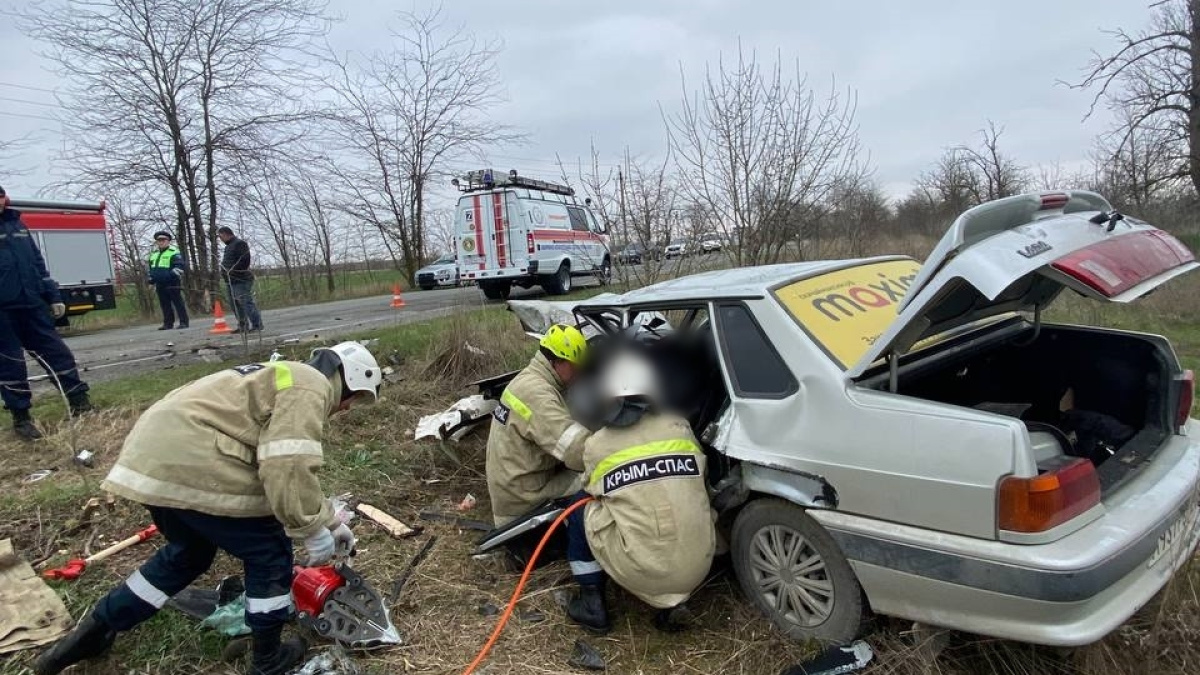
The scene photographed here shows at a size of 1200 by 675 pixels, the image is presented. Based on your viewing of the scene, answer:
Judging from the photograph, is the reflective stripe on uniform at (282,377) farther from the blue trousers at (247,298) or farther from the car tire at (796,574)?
the blue trousers at (247,298)

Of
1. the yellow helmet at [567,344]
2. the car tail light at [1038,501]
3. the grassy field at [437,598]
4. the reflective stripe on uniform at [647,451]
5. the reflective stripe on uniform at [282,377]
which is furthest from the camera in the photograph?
the yellow helmet at [567,344]

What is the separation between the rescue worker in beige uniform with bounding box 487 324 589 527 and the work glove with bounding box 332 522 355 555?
0.83m

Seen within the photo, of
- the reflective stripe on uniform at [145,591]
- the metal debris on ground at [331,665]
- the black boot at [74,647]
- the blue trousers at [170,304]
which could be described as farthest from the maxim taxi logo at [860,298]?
the blue trousers at [170,304]

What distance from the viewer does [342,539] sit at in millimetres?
3014

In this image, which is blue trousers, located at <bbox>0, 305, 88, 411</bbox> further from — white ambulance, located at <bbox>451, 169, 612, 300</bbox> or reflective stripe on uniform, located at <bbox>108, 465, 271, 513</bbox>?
white ambulance, located at <bbox>451, 169, 612, 300</bbox>

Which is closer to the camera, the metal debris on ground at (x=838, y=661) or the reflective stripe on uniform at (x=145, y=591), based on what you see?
the metal debris on ground at (x=838, y=661)

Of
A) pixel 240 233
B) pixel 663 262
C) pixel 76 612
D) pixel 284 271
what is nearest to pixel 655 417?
pixel 76 612

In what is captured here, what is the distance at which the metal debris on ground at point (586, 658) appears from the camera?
2.76 metres

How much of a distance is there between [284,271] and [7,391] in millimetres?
20452

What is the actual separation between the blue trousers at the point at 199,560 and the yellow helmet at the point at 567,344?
142 centimetres

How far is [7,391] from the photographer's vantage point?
5.27 meters

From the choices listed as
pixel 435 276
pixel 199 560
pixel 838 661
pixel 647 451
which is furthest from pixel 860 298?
pixel 435 276

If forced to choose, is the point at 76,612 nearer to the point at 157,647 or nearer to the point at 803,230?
the point at 157,647

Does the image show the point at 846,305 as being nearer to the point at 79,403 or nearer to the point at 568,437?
the point at 568,437
